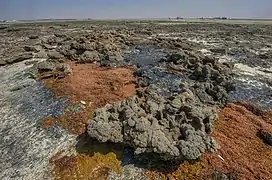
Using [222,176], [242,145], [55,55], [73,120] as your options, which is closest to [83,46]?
[55,55]

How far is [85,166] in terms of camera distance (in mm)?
9281

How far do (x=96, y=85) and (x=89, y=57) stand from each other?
4.19 m

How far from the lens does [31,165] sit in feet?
31.7

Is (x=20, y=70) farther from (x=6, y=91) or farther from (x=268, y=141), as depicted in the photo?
(x=268, y=141)

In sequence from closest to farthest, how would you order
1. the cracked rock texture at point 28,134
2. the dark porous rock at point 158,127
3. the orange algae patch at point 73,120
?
the dark porous rock at point 158,127 < the cracked rock texture at point 28,134 < the orange algae patch at point 73,120

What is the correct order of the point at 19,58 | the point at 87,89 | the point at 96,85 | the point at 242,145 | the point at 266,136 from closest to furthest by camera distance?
the point at 242,145, the point at 266,136, the point at 87,89, the point at 96,85, the point at 19,58

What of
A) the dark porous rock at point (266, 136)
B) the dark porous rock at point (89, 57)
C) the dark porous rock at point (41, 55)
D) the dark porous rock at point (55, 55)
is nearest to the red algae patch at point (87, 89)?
the dark porous rock at point (89, 57)

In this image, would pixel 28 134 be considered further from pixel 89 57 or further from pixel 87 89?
pixel 89 57

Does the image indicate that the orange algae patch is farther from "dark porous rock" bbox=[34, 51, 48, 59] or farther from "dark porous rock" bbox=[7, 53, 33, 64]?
"dark porous rock" bbox=[7, 53, 33, 64]

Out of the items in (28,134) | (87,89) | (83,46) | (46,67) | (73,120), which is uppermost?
(83,46)

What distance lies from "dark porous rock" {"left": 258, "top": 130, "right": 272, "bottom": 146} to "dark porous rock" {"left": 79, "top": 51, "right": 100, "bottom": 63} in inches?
358

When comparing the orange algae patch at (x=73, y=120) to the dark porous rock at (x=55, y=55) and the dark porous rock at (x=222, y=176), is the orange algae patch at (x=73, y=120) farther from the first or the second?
the dark porous rock at (x=55, y=55)

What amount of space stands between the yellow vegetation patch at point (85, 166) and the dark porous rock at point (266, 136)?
13.8ft

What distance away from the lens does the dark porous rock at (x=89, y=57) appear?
56.6 feet
